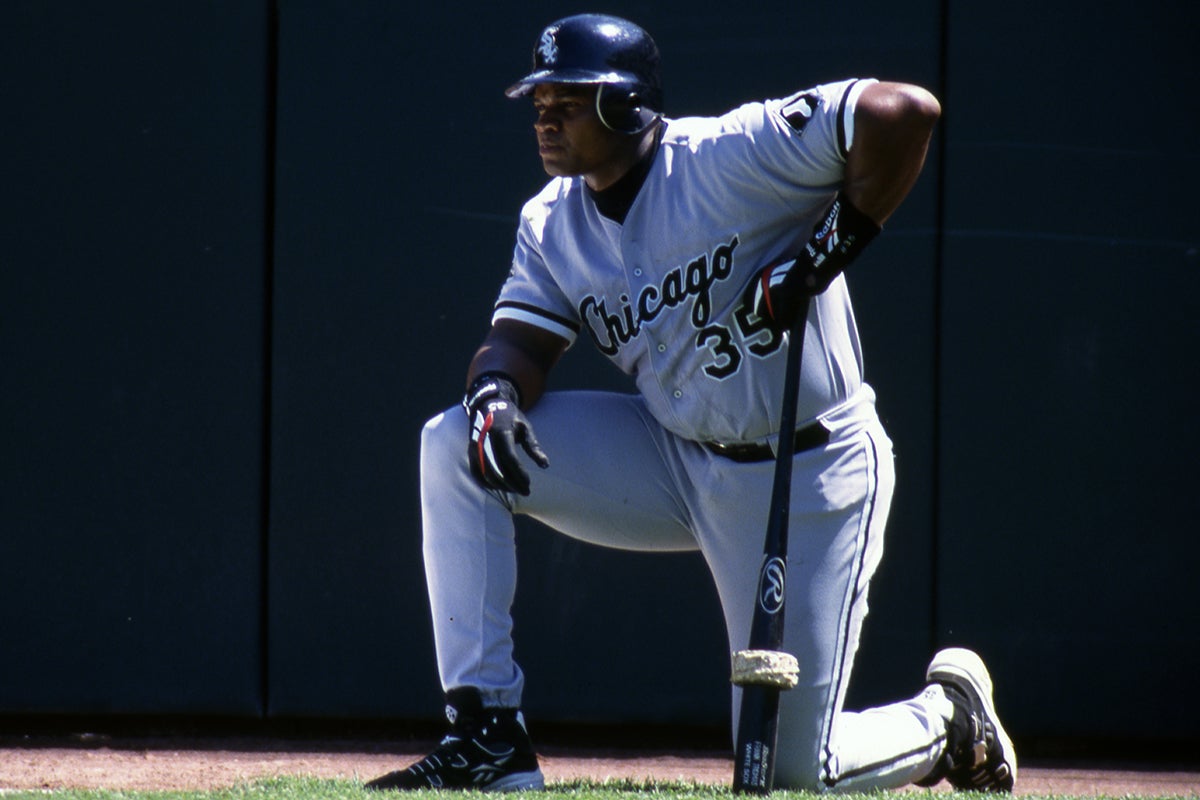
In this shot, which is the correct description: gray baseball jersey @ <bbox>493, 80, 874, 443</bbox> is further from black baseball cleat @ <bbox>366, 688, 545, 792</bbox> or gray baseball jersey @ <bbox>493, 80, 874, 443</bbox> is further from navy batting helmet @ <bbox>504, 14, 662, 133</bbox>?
black baseball cleat @ <bbox>366, 688, 545, 792</bbox>

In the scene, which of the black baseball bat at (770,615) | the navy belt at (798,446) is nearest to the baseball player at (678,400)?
the navy belt at (798,446)

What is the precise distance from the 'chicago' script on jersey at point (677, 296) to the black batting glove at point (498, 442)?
0.30 meters

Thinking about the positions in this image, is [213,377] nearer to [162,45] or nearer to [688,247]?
[162,45]

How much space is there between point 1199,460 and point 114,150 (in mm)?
2910

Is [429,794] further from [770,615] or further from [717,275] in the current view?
[717,275]

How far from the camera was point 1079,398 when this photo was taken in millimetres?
4176

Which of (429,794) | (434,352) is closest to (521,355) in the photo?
(429,794)

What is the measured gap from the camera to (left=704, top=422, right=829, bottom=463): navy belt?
10.2 feet

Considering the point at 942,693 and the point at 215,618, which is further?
the point at 215,618

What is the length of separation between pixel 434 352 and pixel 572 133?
48.7 inches

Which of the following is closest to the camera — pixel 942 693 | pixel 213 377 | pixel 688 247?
pixel 688 247

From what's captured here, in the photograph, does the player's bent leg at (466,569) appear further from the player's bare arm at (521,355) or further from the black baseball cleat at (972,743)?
the black baseball cleat at (972,743)

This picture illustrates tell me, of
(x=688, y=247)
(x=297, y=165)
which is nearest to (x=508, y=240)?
(x=297, y=165)

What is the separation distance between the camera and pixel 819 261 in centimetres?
289
